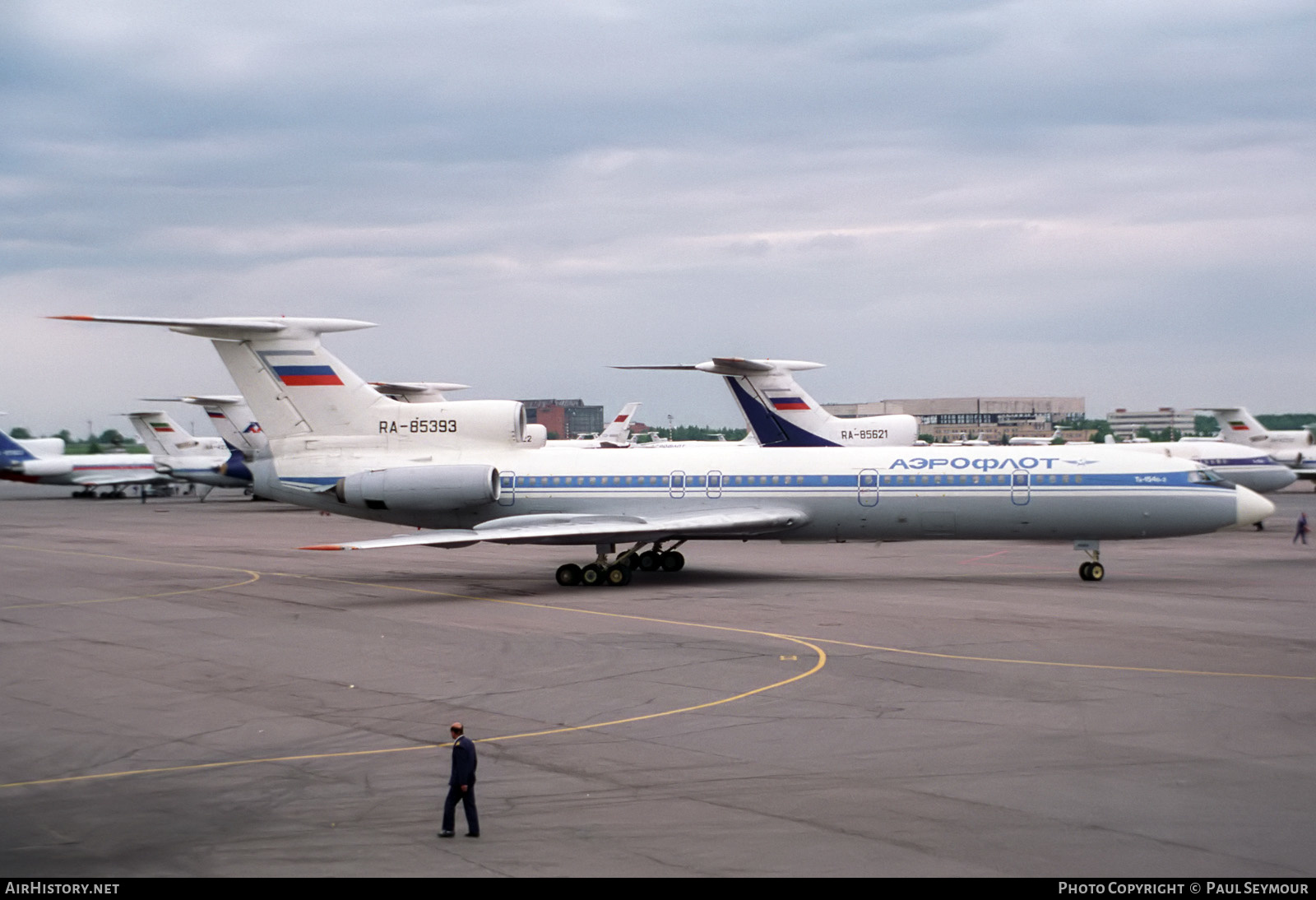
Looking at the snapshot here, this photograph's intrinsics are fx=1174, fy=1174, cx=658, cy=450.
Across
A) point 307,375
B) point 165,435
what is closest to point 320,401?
point 307,375

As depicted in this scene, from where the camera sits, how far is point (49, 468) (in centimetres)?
8356

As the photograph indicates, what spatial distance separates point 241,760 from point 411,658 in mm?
6514

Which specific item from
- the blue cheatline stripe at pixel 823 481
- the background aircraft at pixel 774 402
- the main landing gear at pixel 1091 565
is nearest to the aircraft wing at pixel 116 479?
the background aircraft at pixel 774 402

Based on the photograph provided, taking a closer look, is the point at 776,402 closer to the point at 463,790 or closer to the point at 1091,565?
the point at 1091,565

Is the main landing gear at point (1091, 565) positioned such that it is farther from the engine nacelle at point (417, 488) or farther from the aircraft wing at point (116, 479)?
the aircraft wing at point (116, 479)

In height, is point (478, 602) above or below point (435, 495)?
below

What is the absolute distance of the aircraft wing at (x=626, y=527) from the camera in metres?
28.3

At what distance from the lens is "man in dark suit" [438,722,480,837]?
402 inches

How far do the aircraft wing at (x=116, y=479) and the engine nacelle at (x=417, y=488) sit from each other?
191 feet

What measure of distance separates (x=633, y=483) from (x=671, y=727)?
16847 millimetres

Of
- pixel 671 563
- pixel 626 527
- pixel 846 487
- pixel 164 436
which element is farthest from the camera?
pixel 164 436

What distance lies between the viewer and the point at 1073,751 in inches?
513
